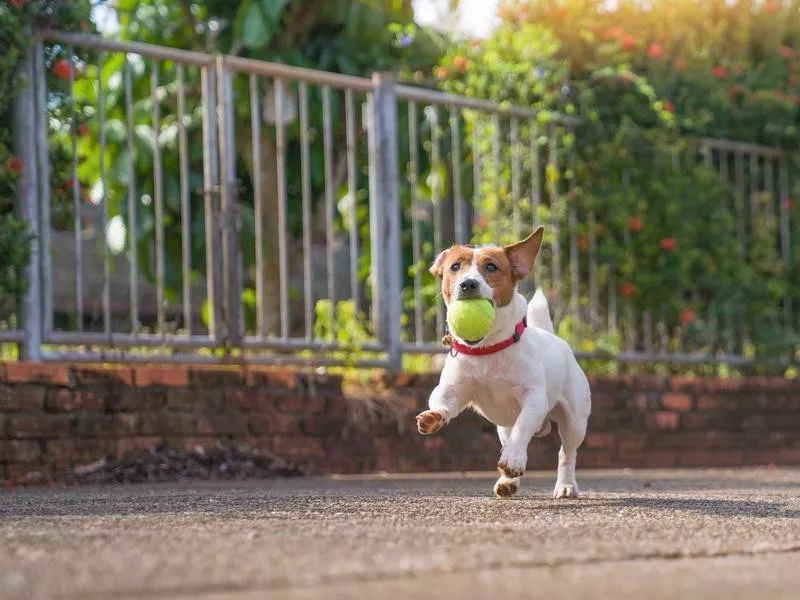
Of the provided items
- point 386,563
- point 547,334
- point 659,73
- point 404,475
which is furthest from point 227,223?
point 386,563

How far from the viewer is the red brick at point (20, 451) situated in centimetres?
638

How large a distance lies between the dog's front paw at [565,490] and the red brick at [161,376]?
7.47 feet

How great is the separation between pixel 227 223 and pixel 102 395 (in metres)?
1.17

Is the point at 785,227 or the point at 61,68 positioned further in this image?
the point at 785,227

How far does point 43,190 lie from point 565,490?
285 centimetres

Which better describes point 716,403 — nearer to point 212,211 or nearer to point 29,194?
point 212,211

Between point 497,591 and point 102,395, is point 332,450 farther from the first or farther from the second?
point 497,591

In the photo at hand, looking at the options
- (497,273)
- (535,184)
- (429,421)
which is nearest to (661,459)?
(535,184)

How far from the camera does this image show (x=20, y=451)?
6.41m

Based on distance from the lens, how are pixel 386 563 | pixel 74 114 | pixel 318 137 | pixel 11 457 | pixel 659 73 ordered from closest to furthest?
1. pixel 386 563
2. pixel 11 457
3. pixel 74 114
4. pixel 659 73
5. pixel 318 137

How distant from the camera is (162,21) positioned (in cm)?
1296

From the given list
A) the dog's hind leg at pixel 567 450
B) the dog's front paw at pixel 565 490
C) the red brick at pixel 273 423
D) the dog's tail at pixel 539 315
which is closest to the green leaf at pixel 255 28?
the red brick at pixel 273 423

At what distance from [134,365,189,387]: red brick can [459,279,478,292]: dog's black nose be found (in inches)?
95.7

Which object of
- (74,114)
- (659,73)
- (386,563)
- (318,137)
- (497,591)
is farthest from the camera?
(318,137)
